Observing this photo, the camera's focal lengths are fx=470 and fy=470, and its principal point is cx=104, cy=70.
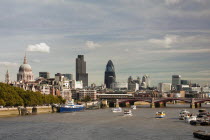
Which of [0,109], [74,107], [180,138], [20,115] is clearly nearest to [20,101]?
[20,115]

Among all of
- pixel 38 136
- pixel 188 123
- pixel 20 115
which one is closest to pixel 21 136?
pixel 38 136

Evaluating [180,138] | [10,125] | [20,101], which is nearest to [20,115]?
[20,101]

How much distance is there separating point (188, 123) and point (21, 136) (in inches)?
1649

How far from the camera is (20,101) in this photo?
13725cm

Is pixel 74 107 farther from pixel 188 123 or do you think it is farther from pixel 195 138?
pixel 195 138

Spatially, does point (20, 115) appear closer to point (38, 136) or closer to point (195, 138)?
point (38, 136)

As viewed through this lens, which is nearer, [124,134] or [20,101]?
[124,134]

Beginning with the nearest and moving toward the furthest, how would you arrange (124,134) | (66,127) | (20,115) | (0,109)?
1. (124,134)
2. (66,127)
3. (0,109)
4. (20,115)

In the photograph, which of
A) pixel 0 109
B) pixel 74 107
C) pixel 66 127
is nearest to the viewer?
pixel 66 127

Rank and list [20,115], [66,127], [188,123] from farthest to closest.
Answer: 1. [20,115]
2. [188,123]
3. [66,127]

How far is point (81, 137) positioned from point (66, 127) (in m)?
17.2

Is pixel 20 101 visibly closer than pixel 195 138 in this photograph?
No

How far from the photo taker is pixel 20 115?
130 metres

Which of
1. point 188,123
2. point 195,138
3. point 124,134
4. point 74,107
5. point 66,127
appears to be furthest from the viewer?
point 74,107
